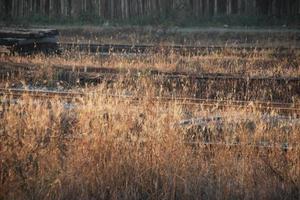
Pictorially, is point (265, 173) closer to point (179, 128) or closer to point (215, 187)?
point (215, 187)

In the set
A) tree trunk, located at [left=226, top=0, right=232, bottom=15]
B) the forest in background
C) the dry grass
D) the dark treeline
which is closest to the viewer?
the dry grass

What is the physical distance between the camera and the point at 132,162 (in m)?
6.03

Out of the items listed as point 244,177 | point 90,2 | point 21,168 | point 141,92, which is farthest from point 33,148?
point 90,2

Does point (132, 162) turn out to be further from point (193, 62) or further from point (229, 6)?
point (229, 6)

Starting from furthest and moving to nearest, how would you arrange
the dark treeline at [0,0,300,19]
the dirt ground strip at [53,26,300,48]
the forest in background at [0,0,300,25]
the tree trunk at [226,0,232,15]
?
1. the tree trunk at [226,0,232,15]
2. the dark treeline at [0,0,300,19]
3. the forest in background at [0,0,300,25]
4. the dirt ground strip at [53,26,300,48]

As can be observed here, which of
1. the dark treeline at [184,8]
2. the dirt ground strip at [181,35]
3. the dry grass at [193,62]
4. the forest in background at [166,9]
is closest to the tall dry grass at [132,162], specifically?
the dry grass at [193,62]

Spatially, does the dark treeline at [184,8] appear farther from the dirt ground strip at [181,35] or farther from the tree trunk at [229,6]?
the dirt ground strip at [181,35]

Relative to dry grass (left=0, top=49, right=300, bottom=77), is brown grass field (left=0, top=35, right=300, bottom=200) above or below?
below

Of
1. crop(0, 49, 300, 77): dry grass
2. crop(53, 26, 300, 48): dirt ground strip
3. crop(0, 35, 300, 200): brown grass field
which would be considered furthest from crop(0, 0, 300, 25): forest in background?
crop(0, 35, 300, 200): brown grass field

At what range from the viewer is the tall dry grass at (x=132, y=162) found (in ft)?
18.1

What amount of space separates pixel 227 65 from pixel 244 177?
31.7 feet

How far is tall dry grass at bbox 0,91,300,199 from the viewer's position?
18.1 feet

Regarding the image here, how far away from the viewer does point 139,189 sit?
5676 mm

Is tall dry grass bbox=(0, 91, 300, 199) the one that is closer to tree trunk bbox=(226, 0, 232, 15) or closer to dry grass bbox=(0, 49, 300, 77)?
dry grass bbox=(0, 49, 300, 77)
